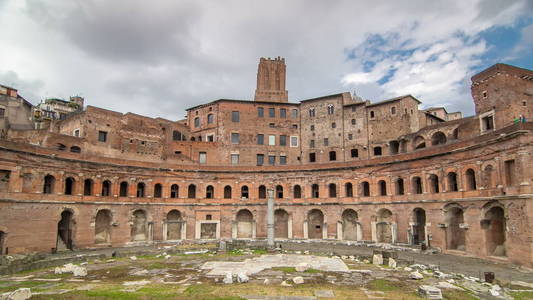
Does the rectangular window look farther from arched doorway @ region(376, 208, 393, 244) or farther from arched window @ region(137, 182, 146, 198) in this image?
arched window @ region(137, 182, 146, 198)

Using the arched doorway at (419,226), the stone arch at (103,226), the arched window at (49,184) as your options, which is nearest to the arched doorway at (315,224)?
the arched doorway at (419,226)

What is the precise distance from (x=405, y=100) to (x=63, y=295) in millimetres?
39520

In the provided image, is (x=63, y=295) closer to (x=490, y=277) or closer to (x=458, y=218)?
(x=490, y=277)

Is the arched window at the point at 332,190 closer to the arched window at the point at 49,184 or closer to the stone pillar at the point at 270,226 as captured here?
the stone pillar at the point at 270,226

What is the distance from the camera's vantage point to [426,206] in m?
31.8

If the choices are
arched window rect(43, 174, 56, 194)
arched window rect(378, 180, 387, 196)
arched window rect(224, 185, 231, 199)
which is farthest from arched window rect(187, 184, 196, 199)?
arched window rect(378, 180, 387, 196)

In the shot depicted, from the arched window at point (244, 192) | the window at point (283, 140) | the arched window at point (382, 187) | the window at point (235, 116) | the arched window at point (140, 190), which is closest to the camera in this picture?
the arched window at point (382, 187)

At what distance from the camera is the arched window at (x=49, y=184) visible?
31.8 meters

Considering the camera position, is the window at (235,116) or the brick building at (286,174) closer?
the brick building at (286,174)

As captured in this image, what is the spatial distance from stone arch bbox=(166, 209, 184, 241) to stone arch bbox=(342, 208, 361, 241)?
17.8 meters

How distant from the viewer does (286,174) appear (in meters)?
42.0

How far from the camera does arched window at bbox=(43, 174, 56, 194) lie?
1252 inches

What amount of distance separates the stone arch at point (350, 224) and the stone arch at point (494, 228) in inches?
541

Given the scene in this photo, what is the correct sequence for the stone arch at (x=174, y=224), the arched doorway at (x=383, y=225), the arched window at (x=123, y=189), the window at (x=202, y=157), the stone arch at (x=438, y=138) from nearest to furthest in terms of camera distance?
1. the arched doorway at (x=383, y=225)
2. the arched window at (x=123, y=189)
3. the stone arch at (x=174, y=224)
4. the stone arch at (x=438, y=138)
5. the window at (x=202, y=157)
